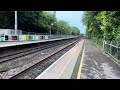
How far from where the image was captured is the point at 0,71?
1576 centimetres

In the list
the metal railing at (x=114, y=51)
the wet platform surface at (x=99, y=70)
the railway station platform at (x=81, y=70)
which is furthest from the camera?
the metal railing at (x=114, y=51)

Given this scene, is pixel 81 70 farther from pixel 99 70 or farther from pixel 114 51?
pixel 114 51

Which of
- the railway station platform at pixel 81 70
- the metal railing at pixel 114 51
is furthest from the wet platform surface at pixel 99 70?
the metal railing at pixel 114 51

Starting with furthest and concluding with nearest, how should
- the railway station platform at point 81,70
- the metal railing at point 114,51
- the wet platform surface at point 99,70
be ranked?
the metal railing at point 114,51
the wet platform surface at point 99,70
the railway station platform at point 81,70

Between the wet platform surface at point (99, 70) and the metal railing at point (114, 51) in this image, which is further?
the metal railing at point (114, 51)

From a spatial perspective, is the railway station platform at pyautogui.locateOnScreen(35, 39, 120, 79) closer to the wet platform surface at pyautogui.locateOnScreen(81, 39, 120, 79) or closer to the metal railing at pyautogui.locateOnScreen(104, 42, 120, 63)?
the wet platform surface at pyautogui.locateOnScreen(81, 39, 120, 79)

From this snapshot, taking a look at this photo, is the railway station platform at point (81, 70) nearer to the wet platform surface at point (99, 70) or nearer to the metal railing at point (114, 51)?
the wet platform surface at point (99, 70)

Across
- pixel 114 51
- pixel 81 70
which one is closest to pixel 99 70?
pixel 81 70

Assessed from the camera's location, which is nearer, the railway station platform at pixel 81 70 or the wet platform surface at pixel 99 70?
the railway station platform at pixel 81 70

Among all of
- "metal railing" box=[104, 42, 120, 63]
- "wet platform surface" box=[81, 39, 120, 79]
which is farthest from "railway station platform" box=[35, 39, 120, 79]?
"metal railing" box=[104, 42, 120, 63]

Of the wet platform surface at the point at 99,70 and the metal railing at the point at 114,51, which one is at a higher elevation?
the metal railing at the point at 114,51
